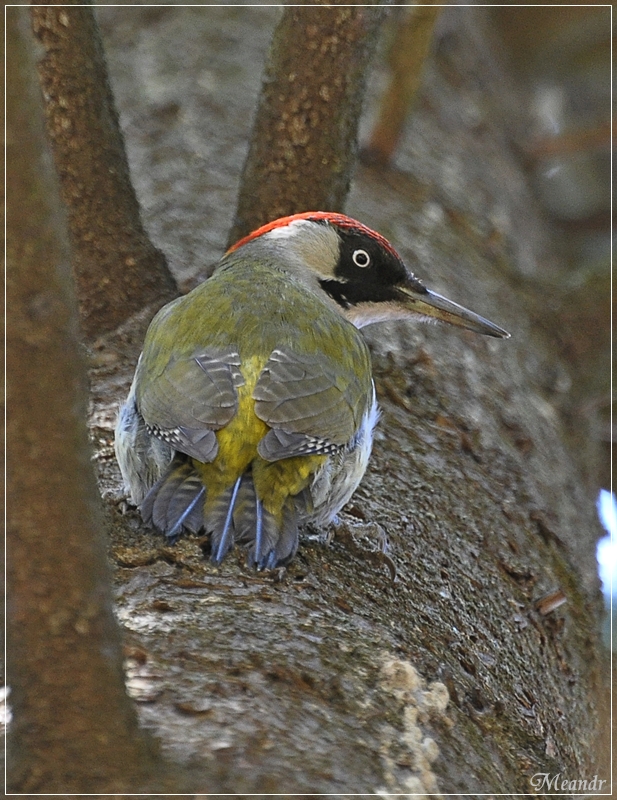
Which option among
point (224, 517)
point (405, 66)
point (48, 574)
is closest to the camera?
point (48, 574)

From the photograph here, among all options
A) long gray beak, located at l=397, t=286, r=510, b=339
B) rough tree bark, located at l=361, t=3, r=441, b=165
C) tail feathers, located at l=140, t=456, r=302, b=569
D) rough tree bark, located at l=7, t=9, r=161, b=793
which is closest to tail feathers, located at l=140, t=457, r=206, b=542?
tail feathers, located at l=140, t=456, r=302, b=569

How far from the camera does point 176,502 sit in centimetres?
249

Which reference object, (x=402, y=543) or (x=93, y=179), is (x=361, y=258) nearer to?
(x=93, y=179)

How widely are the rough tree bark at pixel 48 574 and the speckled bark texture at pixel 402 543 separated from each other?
0.15 m

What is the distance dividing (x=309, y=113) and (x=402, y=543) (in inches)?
59.9

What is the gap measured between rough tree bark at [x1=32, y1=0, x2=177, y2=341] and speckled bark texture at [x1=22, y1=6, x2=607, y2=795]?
0.51ft

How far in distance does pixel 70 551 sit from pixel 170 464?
1139 millimetres

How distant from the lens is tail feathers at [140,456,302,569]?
2395 mm

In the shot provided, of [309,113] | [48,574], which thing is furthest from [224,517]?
[309,113]

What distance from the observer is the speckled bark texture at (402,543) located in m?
1.84

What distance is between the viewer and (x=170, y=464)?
268cm

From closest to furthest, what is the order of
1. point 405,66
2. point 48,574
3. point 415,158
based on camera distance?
1. point 48,574
2. point 405,66
3. point 415,158

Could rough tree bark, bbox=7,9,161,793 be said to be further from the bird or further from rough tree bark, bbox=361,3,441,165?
rough tree bark, bbox=361,3,441,165

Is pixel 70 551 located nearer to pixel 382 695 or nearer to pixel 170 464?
pixel 382 695
